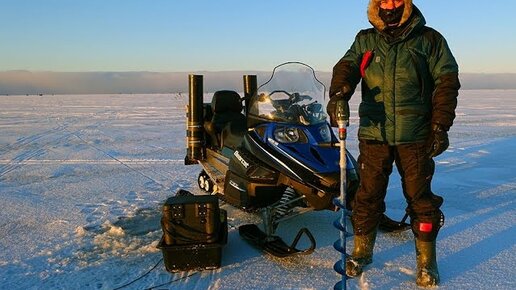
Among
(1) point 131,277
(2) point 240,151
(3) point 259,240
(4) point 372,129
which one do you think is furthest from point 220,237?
(4) point 372,129

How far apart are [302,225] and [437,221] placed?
1.54 metres

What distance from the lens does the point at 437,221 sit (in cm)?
280

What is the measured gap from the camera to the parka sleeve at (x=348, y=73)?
287 centimetres

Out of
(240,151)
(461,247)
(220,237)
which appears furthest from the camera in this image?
(240,151)

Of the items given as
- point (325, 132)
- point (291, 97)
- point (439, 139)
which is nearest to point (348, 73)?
point (439, 139)

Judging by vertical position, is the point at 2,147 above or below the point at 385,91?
below

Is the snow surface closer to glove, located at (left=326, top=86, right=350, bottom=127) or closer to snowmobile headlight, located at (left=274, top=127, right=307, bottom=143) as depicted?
snowmobile headlight, located at (left=274, top=127, right=307, bottom=143)

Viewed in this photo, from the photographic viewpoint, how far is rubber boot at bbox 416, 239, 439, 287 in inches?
109

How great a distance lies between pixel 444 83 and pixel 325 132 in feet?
3.99

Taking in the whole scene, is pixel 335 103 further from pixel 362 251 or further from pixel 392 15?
pixel 362 251

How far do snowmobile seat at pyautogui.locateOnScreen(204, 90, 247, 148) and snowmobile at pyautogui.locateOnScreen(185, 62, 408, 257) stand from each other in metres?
0.80

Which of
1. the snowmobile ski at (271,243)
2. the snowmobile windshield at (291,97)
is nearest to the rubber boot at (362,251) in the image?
the snowmobile ski at (271,243)

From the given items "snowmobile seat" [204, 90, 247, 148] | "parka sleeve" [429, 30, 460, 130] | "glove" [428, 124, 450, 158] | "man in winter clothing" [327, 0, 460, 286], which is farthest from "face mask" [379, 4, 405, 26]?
"snowmobile seat" [204, 90, 247, 148]

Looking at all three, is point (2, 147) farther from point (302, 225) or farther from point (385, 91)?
point (385, 91)
